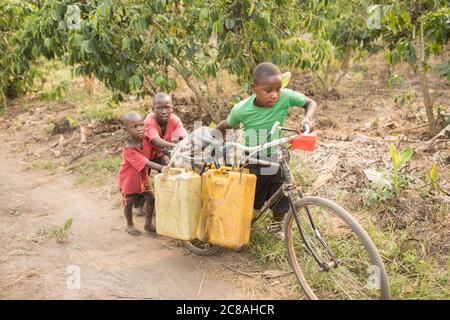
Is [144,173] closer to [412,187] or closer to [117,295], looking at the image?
[117,295]

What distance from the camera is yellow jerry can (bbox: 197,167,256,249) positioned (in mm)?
3070

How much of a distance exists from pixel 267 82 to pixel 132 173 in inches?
60.4

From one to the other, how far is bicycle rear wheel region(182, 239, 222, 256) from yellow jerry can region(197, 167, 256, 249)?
13.0 inches

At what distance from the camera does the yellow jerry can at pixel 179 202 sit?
10.6ft

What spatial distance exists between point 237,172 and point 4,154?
15.2 ft

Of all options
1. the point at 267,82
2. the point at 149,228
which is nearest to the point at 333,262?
the point at 267,82

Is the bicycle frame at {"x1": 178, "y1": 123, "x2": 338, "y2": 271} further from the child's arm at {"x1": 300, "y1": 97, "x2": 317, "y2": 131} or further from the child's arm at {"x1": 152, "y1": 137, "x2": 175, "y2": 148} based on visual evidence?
the child's arm at {"x1": 152, "y1": 137, "x2": 175, "y2": 148}

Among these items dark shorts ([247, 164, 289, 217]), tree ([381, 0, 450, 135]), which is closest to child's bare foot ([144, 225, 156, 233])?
dark shorts ([247, 164, 289, 217])

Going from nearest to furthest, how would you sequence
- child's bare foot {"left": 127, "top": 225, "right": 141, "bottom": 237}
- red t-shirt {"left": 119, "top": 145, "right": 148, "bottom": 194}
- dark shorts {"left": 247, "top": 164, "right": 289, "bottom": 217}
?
dark shorts {"left": 247, "top": 164, "right": 289, "bottom": 217}
red t-shirt {"left": 119, "top": 145, "right": 148, "bottom": 194}
child's bare foot {"left": 127, "top": 225, "right": 141, "bottom": 237}

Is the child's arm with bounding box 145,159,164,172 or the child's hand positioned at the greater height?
the child's hand

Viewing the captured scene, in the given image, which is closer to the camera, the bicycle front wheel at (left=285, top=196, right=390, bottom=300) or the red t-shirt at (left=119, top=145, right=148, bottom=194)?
the bicycle front wheel at (left=285, top=196, right=390, bottom=300)

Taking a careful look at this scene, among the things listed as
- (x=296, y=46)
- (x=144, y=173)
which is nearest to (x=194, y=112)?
(x=296, y=46)

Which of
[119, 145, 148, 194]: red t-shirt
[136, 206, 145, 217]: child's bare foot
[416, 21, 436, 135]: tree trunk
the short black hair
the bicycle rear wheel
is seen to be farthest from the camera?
[416, 21, 436, 135]: tree trunk

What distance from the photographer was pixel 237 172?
123 inches
